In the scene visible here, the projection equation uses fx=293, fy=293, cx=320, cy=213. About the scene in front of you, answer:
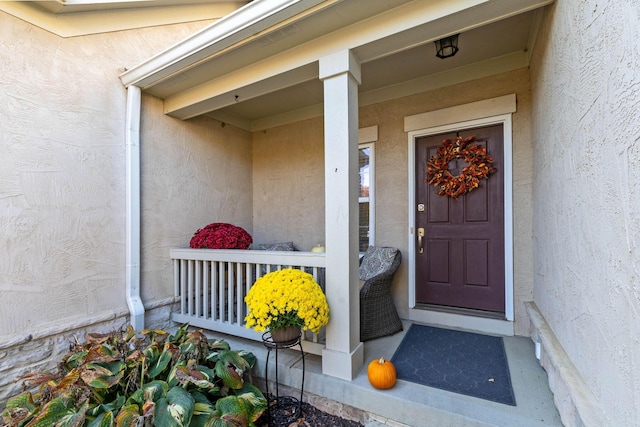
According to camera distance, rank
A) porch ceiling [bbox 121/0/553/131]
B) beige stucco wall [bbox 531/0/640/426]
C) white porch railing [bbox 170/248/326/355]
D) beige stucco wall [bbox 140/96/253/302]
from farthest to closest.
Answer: beige stucco wall [bbox 140/96/253/302] < white porch railing [bbox 170/248/326/355] < porch ceiling [bbox 121/0/553/131] < beige stucco wall [bbox 531/0/640/426]

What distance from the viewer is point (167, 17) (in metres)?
2.77

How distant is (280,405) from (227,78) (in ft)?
8.52

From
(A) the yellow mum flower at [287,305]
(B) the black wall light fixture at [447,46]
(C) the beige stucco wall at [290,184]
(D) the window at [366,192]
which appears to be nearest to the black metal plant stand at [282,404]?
(A) the yellow mum flower at [287,305]

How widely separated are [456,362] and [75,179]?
3254 mm

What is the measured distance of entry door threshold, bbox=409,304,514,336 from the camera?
102 inches

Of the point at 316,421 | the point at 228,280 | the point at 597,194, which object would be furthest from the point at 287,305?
the point at 597,194

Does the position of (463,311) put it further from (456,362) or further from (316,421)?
(316,421)

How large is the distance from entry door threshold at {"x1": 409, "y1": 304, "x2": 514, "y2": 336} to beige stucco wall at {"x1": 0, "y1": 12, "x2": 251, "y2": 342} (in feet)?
8.38

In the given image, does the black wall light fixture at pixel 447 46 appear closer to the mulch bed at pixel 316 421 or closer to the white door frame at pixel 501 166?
the white door frame at pixel 501 166

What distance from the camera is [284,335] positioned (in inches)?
70.9

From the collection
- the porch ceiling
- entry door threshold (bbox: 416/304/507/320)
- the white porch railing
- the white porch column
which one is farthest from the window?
the white porch column

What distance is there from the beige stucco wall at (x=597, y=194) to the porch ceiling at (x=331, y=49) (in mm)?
531

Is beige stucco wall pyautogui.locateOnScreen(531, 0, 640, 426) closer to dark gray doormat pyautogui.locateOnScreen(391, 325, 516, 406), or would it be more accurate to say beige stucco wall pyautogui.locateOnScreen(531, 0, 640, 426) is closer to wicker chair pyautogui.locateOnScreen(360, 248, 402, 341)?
dark gray doormat pyautogui.locateOnScreen(391, 325, 516, 406)

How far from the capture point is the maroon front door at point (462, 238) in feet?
8.91
